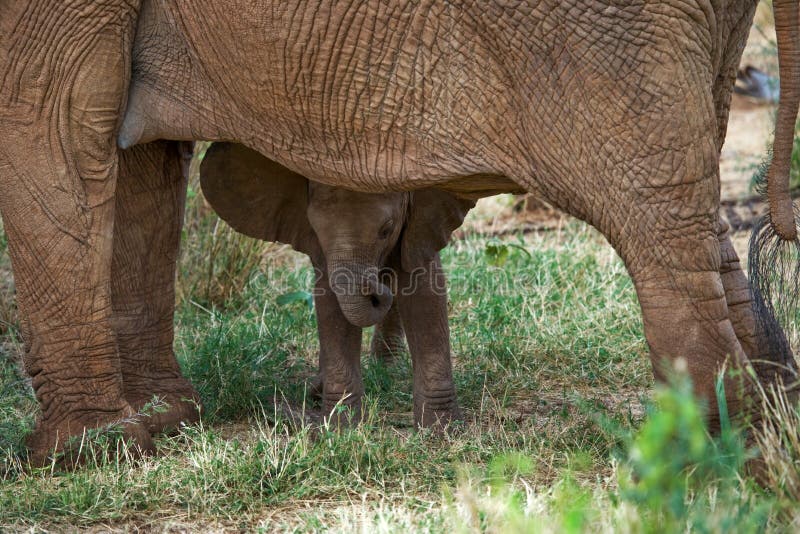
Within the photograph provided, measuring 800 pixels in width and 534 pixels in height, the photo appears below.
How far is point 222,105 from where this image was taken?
151 inches

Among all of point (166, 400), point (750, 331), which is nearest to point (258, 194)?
point (166, 400)

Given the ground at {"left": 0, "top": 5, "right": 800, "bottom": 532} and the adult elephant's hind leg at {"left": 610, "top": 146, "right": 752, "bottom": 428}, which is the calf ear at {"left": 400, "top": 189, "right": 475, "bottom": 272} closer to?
the ground at {"left": 0, "top": 5, "right": 800, "bottom": 532}

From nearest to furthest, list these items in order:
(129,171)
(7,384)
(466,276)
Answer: (129,171), (7,384), (466,276)

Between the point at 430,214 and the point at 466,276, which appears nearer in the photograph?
the point at 430,214

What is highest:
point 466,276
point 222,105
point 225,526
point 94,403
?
point 222,105

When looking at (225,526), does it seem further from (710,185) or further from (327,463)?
(710,185)

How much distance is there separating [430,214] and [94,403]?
1.31 meters

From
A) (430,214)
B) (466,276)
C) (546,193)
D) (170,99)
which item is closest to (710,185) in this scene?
(546,193)

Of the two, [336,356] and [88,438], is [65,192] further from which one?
[336,356]

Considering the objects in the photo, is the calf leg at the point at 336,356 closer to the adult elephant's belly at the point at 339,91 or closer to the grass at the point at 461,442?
the grass at the point at 461,442

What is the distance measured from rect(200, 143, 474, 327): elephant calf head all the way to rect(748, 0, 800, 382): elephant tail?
1.13 meters

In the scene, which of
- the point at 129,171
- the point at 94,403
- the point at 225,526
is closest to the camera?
the point at 225,526

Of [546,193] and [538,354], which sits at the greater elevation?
[546,193]

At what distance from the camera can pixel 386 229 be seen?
14.0 feet
